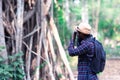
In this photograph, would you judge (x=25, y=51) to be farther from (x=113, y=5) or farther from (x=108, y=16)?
(x=113, y=5)

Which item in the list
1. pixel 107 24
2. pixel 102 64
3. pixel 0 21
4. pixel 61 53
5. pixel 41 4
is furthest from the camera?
pixel 107 24

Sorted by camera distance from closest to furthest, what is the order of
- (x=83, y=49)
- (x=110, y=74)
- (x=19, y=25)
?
1. (x=83, y=49)
2. (x=19, y=25)
3. (x=110, y=74)

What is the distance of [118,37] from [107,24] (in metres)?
1.79

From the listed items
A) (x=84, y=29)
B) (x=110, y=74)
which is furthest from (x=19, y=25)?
(x=110, y=74)

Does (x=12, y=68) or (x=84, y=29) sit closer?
(x=84, y=29)

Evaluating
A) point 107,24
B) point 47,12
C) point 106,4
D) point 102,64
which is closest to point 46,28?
point 47,12

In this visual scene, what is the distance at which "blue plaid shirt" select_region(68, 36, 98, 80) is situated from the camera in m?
4.79

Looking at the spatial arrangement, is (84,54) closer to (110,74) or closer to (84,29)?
(84,29)

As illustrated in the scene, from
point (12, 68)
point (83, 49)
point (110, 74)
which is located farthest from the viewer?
point (110, 74)

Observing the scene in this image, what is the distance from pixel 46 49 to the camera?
7.59 meters

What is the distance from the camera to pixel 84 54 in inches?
191

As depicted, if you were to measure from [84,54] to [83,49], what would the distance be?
0.10 metres

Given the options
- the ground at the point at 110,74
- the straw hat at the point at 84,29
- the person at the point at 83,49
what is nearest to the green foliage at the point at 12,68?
the person at the point at 83,49

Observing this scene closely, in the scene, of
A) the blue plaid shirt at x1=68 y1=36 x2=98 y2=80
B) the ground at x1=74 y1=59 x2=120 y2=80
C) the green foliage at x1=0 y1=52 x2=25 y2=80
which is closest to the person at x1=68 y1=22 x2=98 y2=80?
the blue plaid shirt at x1=68 y1=36 x2=98 y2=80
